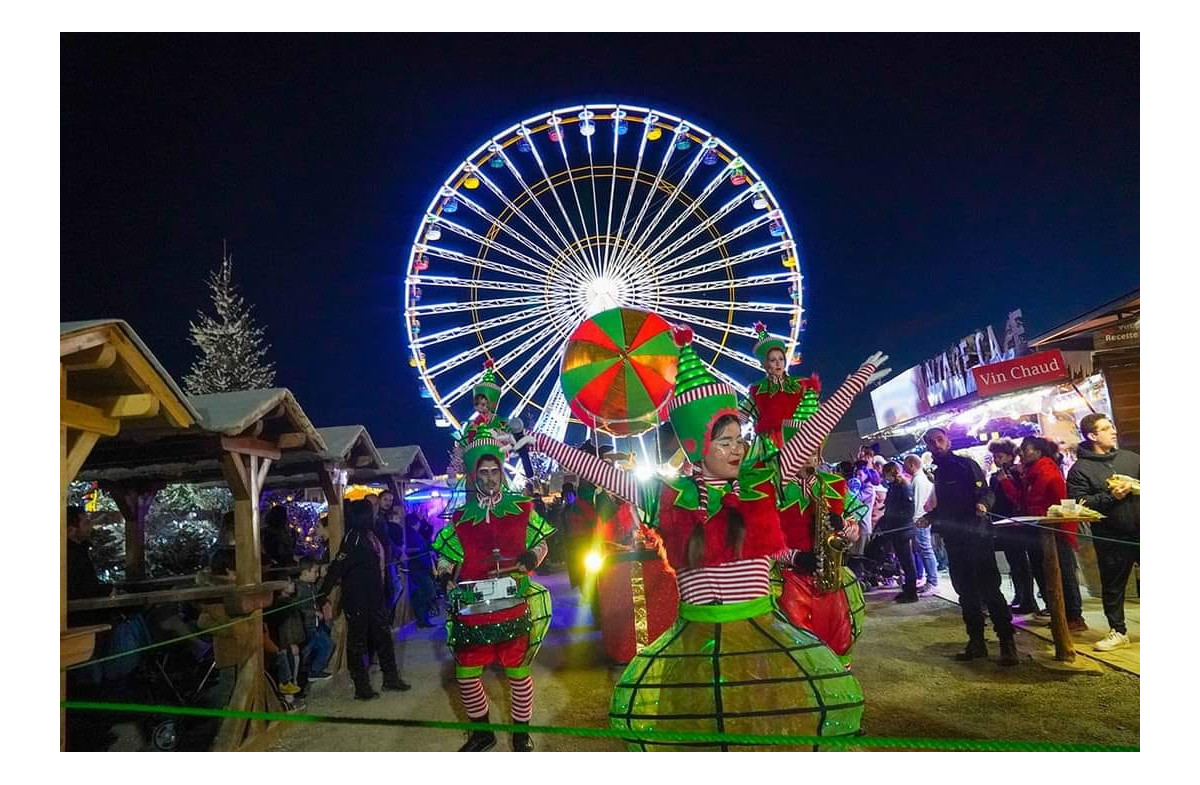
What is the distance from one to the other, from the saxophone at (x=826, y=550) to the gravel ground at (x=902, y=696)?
3.17 ft

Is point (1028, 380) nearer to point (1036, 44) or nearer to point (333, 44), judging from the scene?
point (1036, 44)

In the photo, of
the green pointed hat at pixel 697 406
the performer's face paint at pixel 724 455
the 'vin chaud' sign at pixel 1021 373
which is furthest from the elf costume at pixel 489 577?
the 'vin chaud' sign at pixel 1021 373

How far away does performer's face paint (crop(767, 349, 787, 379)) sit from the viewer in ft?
14.5

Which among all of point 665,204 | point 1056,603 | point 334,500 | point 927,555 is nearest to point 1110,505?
point 1056,603

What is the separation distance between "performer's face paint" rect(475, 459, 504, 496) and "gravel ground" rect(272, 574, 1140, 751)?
51.0 inches

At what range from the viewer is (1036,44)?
5902 millimetres

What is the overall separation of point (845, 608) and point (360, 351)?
216 ft

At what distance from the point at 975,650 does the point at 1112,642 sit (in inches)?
29.5

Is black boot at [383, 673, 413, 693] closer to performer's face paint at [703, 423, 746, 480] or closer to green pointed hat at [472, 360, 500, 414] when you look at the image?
green pointed hat at [472, 360, 500, 414]

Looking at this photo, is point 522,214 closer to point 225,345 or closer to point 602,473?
point 602,473

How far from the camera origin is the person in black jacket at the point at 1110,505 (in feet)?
16.5

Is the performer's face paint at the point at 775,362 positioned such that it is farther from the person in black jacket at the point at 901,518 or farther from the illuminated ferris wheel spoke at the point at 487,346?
the illuminated ferris wheel spoke at the point at 487,346

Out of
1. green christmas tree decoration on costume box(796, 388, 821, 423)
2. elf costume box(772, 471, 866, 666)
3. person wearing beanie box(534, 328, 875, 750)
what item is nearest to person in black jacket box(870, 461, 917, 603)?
green christmas tree decoration on costume box(796, 388, 821, 423)

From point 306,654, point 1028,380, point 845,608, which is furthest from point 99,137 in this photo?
point 1028,380
